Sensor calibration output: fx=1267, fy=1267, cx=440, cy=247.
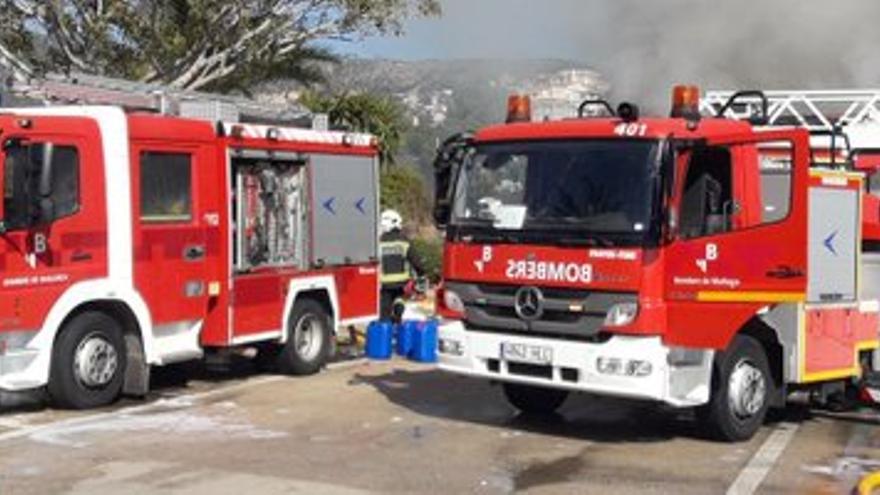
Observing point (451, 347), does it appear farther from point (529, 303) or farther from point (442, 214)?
point (442, 214)

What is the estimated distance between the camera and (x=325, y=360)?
13086 millimetres

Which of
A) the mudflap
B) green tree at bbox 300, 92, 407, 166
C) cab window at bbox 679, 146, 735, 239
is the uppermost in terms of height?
green tree at bbox 300, 92, 407, 166

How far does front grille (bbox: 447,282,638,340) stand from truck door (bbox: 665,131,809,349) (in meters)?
0.48

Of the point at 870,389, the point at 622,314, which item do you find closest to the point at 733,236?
the point at 622,314

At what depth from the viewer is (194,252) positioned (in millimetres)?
11172

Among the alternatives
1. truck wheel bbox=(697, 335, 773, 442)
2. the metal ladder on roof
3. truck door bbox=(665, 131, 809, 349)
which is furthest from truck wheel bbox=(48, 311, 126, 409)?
the metal ladder on roof

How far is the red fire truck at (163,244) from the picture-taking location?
976 centimetres

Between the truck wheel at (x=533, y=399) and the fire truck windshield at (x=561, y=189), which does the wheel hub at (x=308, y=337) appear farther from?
the fire truck windshield at (x=561, y=189)

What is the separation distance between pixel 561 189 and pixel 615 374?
53.5 inches

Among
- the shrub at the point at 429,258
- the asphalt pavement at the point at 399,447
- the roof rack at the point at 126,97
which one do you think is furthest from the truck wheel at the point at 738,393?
the shrub at the point at 429,258

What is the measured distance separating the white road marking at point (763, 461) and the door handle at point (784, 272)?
3.98ft

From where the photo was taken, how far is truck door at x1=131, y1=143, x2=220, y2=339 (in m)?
10.6

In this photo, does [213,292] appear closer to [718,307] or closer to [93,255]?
[93,255]

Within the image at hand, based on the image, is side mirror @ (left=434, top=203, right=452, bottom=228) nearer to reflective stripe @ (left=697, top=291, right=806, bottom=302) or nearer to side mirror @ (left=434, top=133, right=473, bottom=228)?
Result: side mirror @ (left=434, top=133, right=473, bottom=228)
